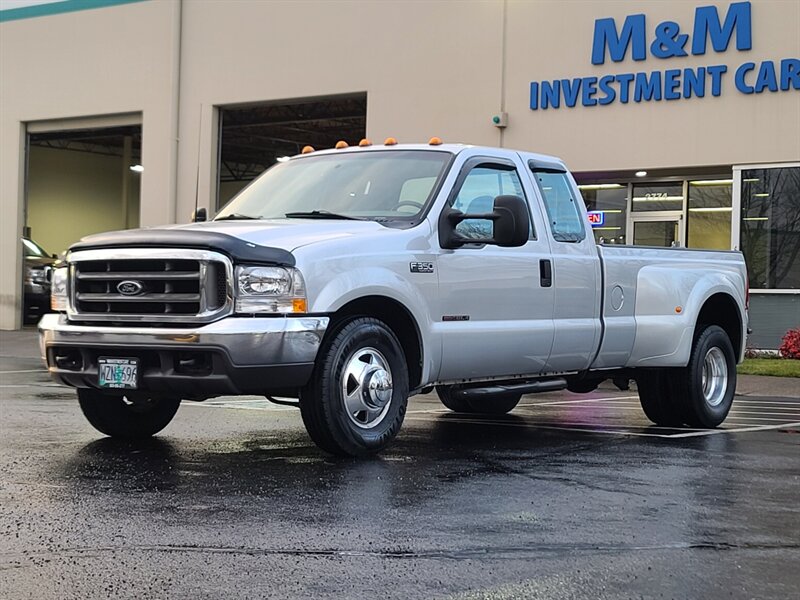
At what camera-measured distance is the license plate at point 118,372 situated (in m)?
6.89

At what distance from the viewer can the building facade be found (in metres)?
18.5

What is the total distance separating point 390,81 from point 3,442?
14885 millimetres

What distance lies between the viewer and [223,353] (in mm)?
6625

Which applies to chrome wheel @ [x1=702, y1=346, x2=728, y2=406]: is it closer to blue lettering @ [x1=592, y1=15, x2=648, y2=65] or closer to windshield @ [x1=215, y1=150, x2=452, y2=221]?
windshield @ [x1=215, y1=150, x2=452, y2=221]

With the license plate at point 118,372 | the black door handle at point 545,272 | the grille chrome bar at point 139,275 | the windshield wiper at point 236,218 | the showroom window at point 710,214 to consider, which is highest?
the showroom window at point 710,214

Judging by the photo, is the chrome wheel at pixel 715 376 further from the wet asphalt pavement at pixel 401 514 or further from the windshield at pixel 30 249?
the windshield at pixel 30 249

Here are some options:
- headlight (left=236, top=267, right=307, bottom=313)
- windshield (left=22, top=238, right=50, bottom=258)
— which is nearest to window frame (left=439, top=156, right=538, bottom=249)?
headlight (left=236, top=267, right=307, bottom=313)

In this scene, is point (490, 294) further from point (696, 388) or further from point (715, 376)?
point (715, 376)

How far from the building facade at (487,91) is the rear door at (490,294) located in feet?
24.9

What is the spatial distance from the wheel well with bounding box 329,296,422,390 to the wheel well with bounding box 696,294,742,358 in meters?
3.51

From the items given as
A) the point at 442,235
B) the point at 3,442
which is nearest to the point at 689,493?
the point at 442,235

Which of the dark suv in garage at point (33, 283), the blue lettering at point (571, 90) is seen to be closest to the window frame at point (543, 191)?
the blue lettering at point (571, 90)

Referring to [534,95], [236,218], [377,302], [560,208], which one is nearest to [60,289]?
[236,218]

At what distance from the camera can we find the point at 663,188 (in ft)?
68.3
